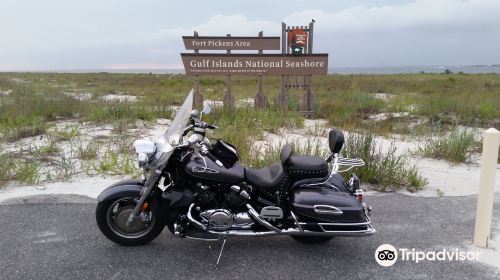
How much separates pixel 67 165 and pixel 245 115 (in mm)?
5255

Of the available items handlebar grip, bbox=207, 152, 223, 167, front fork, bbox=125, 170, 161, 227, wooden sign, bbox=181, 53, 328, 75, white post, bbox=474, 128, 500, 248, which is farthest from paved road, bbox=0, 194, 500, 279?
wooden sign, bbox=181, 53, 328, 75

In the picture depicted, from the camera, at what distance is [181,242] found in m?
4.08

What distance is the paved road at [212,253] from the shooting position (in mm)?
3471

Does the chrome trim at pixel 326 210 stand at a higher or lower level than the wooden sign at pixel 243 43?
lower

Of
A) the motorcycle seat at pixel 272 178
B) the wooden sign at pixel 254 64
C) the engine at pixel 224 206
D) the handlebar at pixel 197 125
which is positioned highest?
the wooden sign at pixel 254 64

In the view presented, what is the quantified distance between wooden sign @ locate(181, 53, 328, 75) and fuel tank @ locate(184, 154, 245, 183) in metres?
8.57

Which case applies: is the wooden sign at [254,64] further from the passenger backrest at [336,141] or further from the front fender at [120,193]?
the passenger backrest at [336,141]

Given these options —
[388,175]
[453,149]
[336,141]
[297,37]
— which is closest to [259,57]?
[297,37]

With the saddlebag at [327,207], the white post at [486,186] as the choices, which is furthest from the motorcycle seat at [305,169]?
the white post at [486,186]

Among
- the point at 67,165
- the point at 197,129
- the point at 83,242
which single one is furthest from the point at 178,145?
the point at 67,165

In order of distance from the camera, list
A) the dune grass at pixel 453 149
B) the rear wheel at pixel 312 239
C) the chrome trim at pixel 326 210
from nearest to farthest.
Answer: the chrome trim at pixel 326 210 < the rear wheel at pixel 312 239 < the dune grass at pixel 453 149

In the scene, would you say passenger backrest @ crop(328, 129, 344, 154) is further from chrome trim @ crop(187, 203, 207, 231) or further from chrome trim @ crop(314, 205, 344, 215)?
chrome trim @ crop(187, 203, 207, 231)

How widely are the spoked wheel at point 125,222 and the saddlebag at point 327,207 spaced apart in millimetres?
1347

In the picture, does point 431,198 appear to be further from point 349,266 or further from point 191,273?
point 191,273
